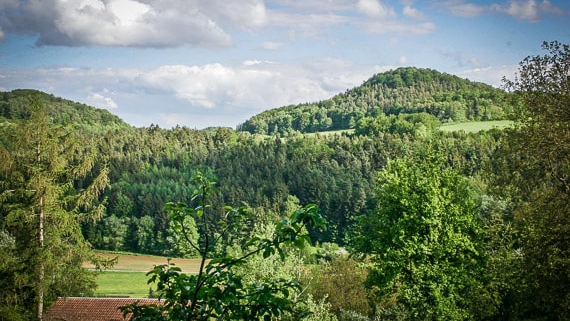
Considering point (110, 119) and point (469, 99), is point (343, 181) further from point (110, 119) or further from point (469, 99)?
point (110, 119)

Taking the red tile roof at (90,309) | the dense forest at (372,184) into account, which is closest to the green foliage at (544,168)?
the dense forest at (372,184)

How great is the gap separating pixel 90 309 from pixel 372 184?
67421mm

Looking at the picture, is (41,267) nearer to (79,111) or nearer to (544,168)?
(544,168)

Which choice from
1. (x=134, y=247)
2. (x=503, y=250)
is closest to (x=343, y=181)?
(x=134, y=247)

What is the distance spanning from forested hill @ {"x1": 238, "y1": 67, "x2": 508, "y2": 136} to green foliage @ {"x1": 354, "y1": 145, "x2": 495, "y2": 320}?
114 metres

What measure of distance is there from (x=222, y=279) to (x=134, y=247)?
83735 mm

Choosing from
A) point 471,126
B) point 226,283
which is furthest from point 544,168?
point 471,126

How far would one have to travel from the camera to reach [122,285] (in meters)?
56.1

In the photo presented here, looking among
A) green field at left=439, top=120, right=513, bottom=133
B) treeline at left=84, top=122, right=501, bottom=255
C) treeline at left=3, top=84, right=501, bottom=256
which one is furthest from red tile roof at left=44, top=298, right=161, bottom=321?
green field at left=439, top=120, right=513, bottom=133

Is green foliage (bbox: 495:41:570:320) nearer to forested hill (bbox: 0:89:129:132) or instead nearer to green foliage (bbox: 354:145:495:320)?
green foliage (bbox: 354:145:495:320)

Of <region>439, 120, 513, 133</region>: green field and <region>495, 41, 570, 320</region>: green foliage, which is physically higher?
<region>439, 120, 513, 133</region>: green field

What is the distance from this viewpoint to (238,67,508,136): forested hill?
143 meters

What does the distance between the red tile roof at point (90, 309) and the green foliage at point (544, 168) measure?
65.3 feet

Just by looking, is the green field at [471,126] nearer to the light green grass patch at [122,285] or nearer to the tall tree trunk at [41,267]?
the light green grass patch at [122,285]
